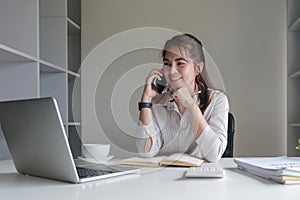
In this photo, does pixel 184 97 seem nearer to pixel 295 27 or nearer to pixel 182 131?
pixel 182 131

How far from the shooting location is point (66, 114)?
2674mm

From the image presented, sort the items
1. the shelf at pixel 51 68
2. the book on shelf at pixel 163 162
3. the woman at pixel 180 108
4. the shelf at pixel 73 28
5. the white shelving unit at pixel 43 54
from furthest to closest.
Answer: the shelf at pixel 73 28, the shelf at pixel 51 68, the white shelving unit at pixel 43 54, the woman at pixel 180 108, the book on shelf at pixel 163 162

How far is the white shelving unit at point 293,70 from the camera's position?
2605 millimetres

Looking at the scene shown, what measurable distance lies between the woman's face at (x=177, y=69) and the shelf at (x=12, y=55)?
2.24 feet

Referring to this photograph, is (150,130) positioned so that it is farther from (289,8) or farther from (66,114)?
(289,8)

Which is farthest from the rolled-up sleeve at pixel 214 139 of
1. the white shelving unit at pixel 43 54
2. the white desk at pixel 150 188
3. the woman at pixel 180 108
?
the white shelving unit at pixel 43 54

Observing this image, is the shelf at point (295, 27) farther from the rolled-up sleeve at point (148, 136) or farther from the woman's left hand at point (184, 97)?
the rolled-up sleeve at point (148, 136)

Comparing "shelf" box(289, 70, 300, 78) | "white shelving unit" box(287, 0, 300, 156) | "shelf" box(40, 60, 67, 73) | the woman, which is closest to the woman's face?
the woman

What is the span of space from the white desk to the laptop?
3 cm

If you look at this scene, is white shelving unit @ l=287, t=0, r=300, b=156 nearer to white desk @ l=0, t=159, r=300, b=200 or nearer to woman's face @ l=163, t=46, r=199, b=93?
woman's face @ l=163, t=46, r=199, b=93

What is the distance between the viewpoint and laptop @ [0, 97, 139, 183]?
857 mm

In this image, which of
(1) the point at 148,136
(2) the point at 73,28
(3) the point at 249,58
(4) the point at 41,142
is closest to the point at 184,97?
(1) the point at 148,136

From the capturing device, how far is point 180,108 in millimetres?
1661

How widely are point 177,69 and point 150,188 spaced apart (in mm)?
839
